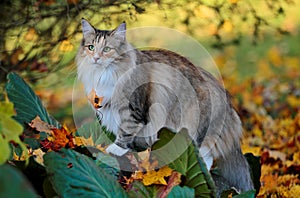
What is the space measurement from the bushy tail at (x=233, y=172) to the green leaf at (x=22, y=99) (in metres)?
0.91

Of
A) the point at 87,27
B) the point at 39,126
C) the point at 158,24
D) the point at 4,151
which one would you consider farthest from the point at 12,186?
the point at 158,24

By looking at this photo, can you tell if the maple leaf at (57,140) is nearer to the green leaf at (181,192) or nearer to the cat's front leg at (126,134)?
the cat's front leg at (126,134)

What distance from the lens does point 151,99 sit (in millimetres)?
3008

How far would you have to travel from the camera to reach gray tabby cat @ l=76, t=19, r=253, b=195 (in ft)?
9.87

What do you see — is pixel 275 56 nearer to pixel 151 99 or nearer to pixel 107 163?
pixel 151 99

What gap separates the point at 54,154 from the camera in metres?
2.27

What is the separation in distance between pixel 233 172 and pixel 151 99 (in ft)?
1.86

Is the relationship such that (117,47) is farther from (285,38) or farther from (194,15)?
(285,38)

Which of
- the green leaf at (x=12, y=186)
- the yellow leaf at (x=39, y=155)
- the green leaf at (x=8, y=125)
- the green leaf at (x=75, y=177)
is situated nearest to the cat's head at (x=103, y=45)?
the yellow leaf at (x=39, y=155)

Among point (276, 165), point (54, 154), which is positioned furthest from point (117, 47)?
point (276, 165)

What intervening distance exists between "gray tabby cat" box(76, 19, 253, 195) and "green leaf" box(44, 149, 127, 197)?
64cm

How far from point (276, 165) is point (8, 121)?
2.91 meters

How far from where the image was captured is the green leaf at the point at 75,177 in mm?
2205

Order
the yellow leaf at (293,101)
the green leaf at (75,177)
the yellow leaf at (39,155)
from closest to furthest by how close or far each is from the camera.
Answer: the green leaf at (75,177), the yellow leaf at (39,155), the yellow leaf at (293,101)
